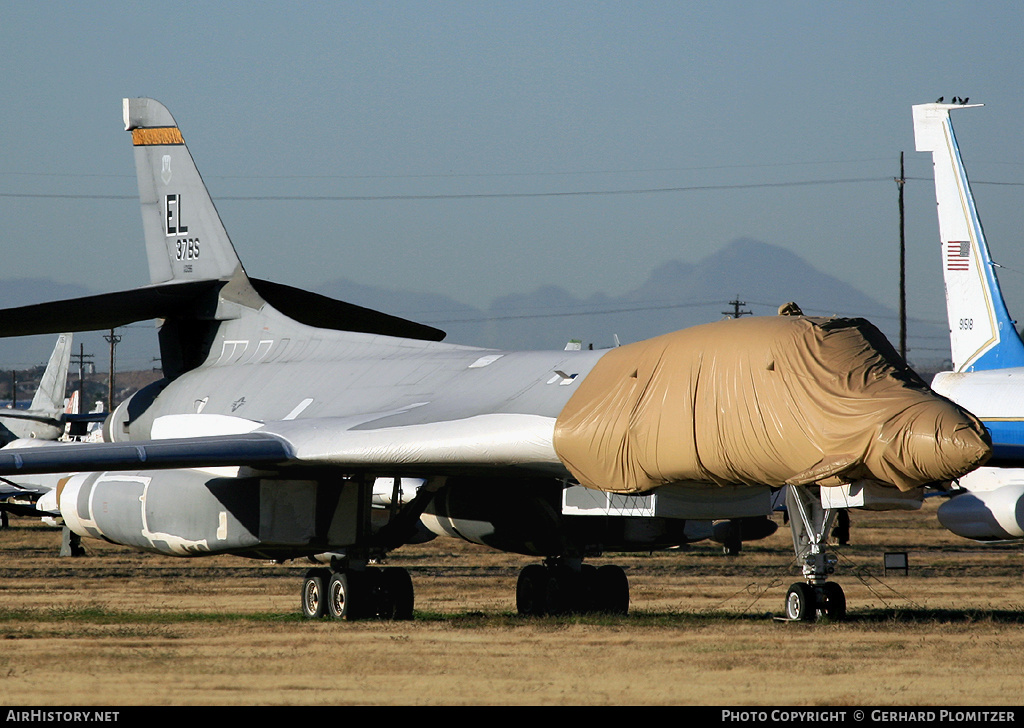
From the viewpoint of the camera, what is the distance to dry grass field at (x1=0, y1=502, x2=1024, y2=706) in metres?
8.31

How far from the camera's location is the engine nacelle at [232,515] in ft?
46.1

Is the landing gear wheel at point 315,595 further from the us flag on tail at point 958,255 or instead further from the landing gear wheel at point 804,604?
the us flag on tail at point 958,255

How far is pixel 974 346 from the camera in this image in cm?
2170

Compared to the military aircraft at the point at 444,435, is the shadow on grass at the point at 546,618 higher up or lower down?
lower down

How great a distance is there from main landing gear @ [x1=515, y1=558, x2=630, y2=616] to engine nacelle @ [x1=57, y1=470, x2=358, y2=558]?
7.38 feet

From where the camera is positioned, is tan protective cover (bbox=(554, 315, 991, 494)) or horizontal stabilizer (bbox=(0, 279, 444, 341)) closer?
tan protective cover (bbox=(554, 315, 991, 494))

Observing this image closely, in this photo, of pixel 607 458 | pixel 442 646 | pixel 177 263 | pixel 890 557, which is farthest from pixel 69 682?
pixel 890 557

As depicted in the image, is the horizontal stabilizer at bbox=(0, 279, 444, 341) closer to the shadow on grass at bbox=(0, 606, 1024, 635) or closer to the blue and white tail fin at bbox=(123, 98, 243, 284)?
the blue and white tail fin at bbox=(123, 98, 243, 284)

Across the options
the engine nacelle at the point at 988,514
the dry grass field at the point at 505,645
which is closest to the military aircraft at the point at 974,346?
the engine nacelle at the point at 988,514

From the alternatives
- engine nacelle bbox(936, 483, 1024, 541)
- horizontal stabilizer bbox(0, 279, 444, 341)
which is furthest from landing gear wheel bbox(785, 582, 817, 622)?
engine nacelle bbox(936, 483, 1024, 541)

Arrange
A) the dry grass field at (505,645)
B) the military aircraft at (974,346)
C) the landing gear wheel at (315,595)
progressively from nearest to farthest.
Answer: the dry grass field at (505,645) < the landing gear wheel at (315,595) < the military aircraft at (974,346)

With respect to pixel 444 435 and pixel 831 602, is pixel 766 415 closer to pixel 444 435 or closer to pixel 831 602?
pixel 831 602

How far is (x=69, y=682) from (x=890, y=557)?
12.4 metres

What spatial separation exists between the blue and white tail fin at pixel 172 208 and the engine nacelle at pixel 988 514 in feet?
33.2
